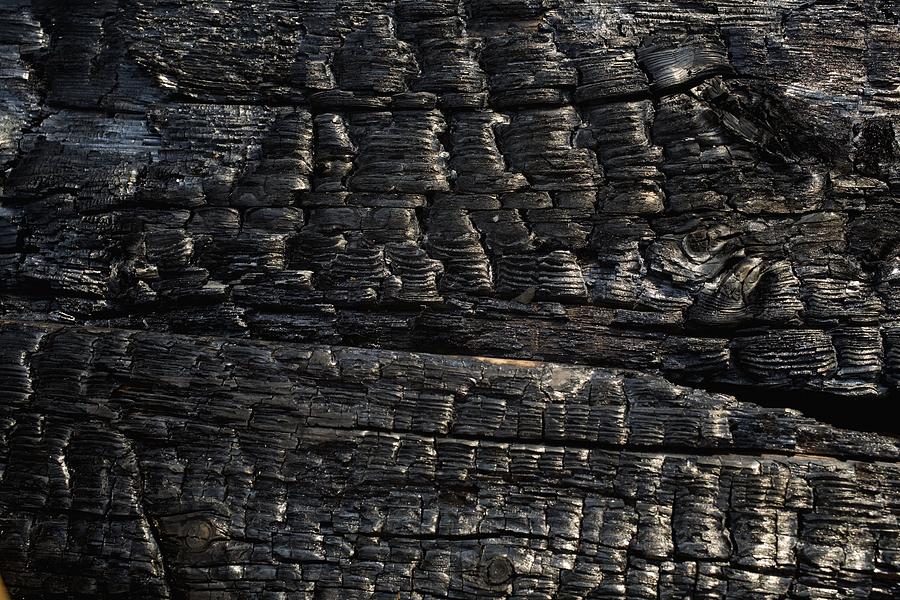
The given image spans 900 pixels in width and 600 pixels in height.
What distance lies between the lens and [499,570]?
5.89ft

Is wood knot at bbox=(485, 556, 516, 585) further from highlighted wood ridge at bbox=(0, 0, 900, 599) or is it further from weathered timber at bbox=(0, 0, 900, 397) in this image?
weathered timber at bbox=(0, 0, 900, 397)

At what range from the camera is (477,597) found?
5.86ft

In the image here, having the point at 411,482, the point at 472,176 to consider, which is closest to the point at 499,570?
the point at 411,482

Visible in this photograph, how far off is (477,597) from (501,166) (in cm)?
106

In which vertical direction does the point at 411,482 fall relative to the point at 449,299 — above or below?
below

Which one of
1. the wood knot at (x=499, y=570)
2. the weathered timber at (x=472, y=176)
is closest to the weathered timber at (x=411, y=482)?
the wood knot at (x=499, y=570)

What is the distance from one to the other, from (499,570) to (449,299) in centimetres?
65

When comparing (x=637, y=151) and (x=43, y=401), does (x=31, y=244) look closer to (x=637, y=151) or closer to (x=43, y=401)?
(x=43, y=401)

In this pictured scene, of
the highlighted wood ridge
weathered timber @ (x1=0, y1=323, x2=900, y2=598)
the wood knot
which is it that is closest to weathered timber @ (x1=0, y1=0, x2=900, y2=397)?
the highlighted wood ridge

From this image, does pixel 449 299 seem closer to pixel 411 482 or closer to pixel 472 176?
pixel 472 176

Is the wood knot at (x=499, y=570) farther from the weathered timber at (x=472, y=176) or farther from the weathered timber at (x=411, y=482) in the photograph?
the weathered timber at (x=472, y=176)

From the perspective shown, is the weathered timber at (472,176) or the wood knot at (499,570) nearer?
the wood knot at (499,570)

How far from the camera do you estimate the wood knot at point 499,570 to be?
179cm

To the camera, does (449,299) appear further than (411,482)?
Yes
